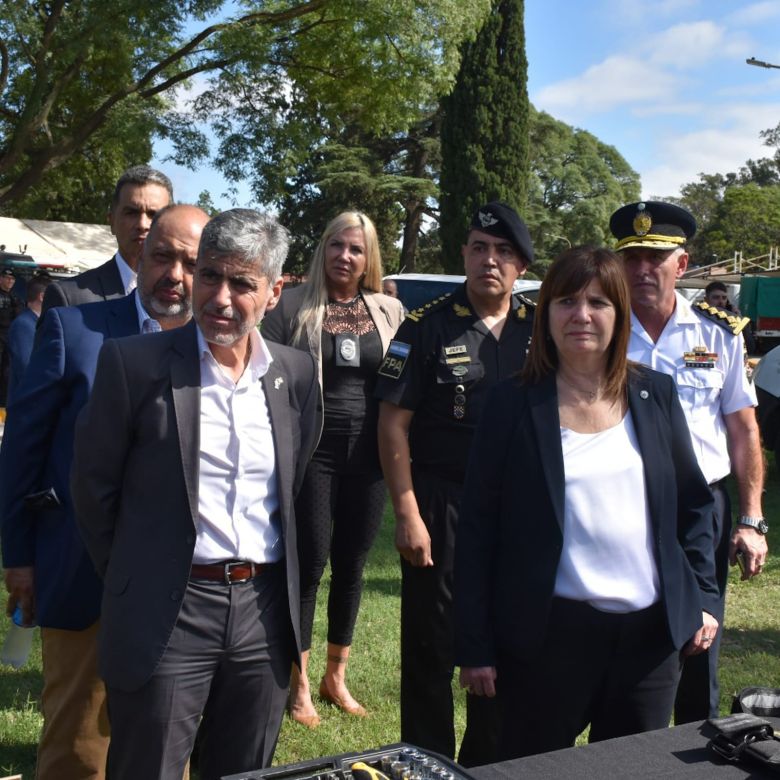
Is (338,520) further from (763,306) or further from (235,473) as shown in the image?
(763,306)

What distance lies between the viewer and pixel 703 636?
2.60 metres

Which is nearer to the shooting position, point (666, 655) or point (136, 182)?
point (666, 655)

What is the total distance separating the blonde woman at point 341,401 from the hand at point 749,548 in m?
1.53

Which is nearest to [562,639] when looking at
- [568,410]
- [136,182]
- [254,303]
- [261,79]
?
[568,410]

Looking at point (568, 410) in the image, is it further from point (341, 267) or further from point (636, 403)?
point (341, 267)

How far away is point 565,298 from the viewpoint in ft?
8.36

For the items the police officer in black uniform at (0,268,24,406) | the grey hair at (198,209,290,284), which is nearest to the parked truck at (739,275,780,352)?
the police officer in black uniform at (0,268,24,406)

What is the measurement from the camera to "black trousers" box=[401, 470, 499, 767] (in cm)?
350

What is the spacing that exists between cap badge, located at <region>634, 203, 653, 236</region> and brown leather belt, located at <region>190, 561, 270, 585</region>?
1919 mm

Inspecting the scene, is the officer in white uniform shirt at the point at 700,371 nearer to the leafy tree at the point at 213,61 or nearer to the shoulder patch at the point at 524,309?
the shoulder patch at the point at 524,309

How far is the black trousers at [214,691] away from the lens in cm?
228

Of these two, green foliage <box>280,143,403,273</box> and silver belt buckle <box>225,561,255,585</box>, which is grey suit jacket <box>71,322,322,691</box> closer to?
silver belt buckle <box>225,561,255,585</box>

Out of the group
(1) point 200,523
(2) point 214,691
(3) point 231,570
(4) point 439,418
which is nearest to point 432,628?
(4) point 439,418

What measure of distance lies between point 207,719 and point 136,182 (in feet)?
6.04
